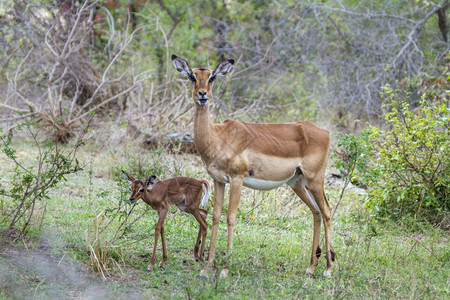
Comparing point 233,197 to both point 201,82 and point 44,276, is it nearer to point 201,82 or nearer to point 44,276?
point 201,82

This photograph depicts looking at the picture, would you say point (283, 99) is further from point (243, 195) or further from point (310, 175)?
point (310, 175)

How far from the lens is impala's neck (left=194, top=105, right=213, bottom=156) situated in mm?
5695

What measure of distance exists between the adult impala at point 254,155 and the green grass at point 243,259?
1.32 ft

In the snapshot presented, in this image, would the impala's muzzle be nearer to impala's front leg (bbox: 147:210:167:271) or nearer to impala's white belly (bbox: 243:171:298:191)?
impala's white belly (bbox: 243:171:298:191)

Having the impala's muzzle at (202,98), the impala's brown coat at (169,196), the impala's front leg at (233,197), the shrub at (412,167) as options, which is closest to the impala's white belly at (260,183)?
the impala's front leg at (233,197)

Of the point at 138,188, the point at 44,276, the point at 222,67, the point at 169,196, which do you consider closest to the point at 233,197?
the point at 169,196

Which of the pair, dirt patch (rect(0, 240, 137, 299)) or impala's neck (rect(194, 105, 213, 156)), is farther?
impala's neck (rect(194, 105, 213, 156))

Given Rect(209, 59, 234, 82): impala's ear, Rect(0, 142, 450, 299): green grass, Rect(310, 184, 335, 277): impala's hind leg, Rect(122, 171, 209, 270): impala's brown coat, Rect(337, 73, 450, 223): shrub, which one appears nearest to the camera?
Rect(0, 142, 450, 299): green grass

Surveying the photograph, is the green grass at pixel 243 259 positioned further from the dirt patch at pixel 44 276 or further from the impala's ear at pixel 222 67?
the impala's ear at pixel 222 67

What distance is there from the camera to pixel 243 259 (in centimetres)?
585

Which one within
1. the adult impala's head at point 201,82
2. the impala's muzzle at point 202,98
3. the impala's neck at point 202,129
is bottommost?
the impala's neck at point 202,129

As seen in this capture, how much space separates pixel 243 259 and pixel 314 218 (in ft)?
2.89

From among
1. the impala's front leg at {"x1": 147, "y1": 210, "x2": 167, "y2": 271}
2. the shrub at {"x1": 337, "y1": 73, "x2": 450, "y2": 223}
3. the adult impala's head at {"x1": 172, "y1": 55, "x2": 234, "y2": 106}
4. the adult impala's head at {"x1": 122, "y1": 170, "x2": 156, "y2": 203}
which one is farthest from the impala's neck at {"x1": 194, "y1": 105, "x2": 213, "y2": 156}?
the shrub at {"x1": 337, "y1": 73, "x2": 450, "y2": 223}

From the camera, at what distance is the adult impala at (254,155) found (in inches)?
222
